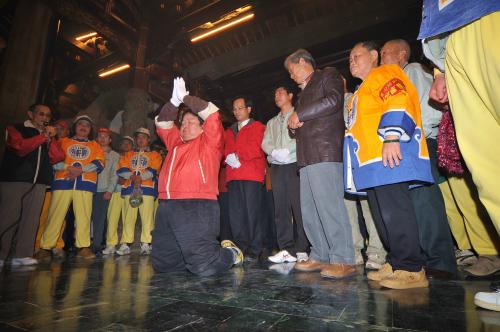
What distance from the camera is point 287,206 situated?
3572 millimetres

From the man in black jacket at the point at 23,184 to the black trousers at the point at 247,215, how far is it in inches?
103

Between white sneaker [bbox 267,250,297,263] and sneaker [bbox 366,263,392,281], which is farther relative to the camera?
white sneaker [bbox 267,250,297,263]

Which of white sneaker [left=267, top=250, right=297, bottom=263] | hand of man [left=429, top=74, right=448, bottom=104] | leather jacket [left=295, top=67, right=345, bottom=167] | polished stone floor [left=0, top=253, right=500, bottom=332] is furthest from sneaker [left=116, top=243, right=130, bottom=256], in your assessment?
hand of man [left=429, top=74, right=448, bottom=104]

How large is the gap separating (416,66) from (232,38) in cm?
717

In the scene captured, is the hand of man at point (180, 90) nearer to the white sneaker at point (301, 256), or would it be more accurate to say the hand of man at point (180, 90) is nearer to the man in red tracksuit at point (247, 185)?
the man in red tracksuit at point (247, 185)

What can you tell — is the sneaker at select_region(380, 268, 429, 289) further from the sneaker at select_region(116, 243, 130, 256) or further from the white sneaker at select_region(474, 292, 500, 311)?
the sneaker at select_region(116, 243, 130, 256)

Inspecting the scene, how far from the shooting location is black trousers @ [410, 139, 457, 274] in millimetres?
2270

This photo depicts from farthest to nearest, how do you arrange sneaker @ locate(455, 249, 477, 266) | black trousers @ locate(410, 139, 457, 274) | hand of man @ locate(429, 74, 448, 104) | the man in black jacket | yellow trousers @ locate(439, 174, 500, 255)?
1. the man in black jacket
2. sneaker @ locate(455, 249, 477, 266)
3. yellow trousers @ locate(439, 174, 500, 255)
4. black trousers @ locate(410, 139, 457, 274)
5. hand of man @ locate(429, 74, 448, 104)

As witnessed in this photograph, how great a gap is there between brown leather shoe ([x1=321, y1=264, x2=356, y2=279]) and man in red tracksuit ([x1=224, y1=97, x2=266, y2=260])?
1505 mm

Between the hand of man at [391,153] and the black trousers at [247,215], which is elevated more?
the hand of man at [391,153]

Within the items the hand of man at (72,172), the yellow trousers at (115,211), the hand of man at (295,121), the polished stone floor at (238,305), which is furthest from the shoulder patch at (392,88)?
the yellow trousers at (115,211)

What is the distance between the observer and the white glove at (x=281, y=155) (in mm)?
3379

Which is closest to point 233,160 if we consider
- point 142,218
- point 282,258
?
point 282,258

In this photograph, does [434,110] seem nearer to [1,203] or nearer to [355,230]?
[355,230]
